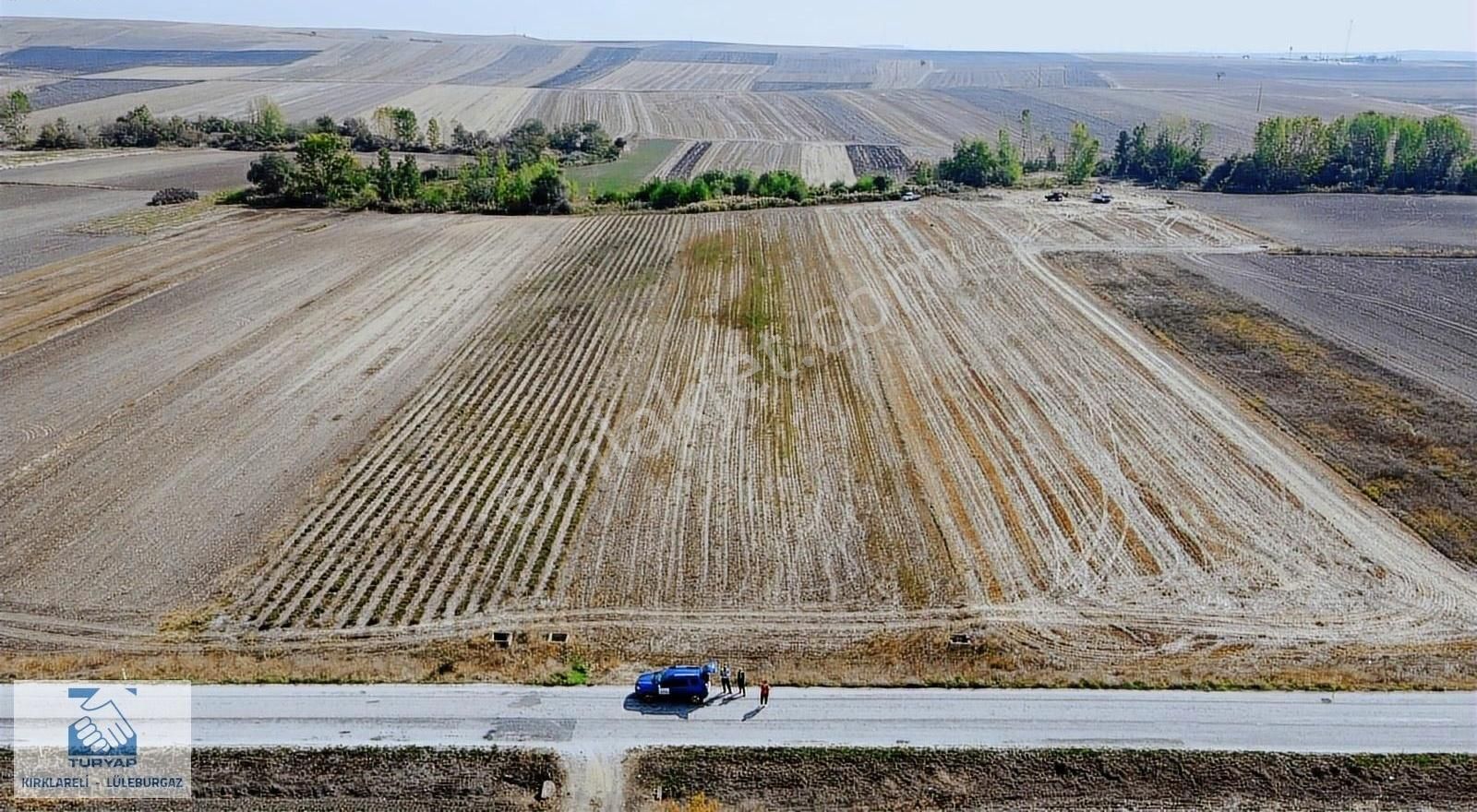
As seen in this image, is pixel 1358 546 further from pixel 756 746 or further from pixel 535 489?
pixel 535 489

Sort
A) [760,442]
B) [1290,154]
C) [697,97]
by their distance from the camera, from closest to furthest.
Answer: [760,442] < [1290,154] < [697,97]

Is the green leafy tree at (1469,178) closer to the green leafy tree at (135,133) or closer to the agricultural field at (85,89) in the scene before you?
the green leafy tree at (135,133)

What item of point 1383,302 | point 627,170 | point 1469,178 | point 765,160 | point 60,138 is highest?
point 60,138

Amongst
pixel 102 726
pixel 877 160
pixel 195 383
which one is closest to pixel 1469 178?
pixel 877 160


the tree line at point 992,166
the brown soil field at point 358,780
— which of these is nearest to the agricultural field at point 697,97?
the tree line at point 992,166

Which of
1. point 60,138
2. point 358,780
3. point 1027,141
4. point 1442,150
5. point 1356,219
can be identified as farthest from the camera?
point 1027,141

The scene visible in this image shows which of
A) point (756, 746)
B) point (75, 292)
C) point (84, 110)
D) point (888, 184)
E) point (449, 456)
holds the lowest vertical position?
point (756, 746)

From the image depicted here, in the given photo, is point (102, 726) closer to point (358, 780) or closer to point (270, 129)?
point (358, 780)

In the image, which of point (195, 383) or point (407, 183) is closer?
point (195, 383)

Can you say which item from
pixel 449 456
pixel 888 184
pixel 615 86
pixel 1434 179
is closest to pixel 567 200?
pixel 888 184
